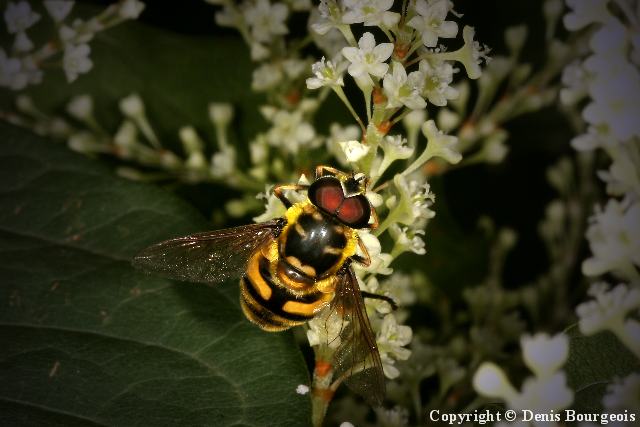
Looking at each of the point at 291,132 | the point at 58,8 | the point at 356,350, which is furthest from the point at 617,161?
the point at 58,8

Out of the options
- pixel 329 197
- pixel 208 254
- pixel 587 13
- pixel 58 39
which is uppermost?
pixel 587 13

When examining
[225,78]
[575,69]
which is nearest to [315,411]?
[575,69]

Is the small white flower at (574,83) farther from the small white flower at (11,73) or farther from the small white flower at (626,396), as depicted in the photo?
the small white flower at (11,73)

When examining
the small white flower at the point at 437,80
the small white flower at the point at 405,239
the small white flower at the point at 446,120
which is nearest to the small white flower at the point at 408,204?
the small white flower at the point at 405,239

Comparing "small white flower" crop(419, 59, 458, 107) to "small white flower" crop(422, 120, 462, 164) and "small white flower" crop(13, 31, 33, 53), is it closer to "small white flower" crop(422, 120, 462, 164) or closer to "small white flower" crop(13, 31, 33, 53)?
"small white flower" crop(422, 120, 462, 164)

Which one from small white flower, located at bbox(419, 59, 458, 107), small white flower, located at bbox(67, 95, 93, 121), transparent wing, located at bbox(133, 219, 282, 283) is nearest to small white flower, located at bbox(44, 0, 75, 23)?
small white flower, located at bbox(67, 95, 93, 121)

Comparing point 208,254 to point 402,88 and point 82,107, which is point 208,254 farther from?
point 82,107

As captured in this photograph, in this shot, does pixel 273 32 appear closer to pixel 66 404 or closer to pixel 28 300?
pixel 28 300
